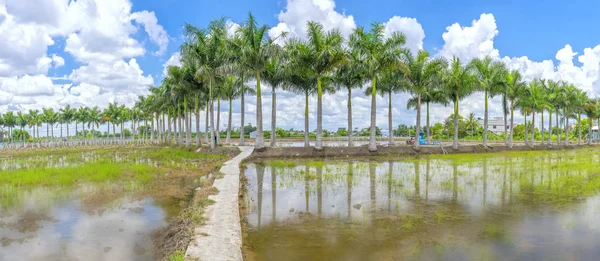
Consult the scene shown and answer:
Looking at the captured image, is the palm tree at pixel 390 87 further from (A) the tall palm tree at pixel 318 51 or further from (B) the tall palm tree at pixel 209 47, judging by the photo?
(B) the tall palm tree at pixel 209 47

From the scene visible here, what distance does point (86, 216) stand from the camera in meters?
10.7

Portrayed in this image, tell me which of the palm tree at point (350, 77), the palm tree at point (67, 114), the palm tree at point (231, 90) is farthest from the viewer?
the palm tree at point (67, 114)

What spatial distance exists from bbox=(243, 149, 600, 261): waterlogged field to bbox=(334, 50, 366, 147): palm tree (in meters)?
19.3

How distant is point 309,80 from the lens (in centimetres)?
3812

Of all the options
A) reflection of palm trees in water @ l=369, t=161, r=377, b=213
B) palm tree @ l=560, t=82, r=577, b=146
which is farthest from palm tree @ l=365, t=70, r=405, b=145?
palm tree @ l=560, t=82, r=577, b=146

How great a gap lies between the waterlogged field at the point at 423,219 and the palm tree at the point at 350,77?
63.4 feet

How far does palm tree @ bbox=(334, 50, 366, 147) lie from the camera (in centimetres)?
3472

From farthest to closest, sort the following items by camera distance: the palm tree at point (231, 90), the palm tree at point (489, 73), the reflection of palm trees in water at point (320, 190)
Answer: the palm tree at point (231, 90) → the palm tree at point (489, 73) → the reflection of palm trees in water at point (320, 190)

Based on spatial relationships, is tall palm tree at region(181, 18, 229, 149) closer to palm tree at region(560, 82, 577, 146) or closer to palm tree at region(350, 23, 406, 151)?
palm tree at region(350, 23, 406, 151)

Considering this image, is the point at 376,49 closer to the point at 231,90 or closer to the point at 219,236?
the point at 231,90

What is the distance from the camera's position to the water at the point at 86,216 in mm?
7918

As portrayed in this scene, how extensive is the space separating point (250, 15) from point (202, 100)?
856 inches

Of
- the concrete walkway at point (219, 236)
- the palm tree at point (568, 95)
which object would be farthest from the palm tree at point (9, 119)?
the palm tree at point (568, 95)

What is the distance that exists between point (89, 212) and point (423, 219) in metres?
9.83
